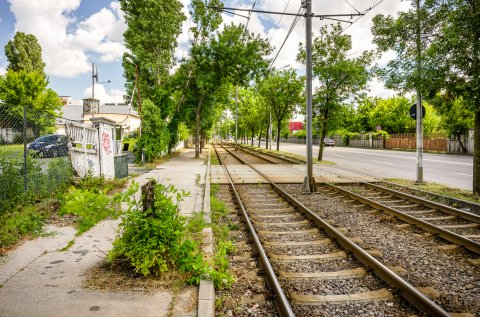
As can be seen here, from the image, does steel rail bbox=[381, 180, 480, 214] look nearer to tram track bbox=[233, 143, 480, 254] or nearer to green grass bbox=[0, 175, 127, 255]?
tram track bbox=[233, 143, 480, 254]

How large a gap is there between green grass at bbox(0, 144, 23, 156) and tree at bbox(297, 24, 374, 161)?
17.0 m

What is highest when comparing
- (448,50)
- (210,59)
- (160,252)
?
(210,59)

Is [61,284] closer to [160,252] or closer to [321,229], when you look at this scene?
[160,252]

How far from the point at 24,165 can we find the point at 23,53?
5171cm

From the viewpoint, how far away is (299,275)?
13.5ft

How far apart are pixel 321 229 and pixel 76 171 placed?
7132 millimetres

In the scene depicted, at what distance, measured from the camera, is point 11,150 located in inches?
266

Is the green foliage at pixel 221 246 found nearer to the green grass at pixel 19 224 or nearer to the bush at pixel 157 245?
the bush at pixel 157 245

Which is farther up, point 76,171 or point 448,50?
point 448,50

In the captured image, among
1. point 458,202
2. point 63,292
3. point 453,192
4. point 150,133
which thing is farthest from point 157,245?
point 150,133

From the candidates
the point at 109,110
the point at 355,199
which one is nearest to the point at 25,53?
the point at 109,110

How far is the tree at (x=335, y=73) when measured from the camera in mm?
19541

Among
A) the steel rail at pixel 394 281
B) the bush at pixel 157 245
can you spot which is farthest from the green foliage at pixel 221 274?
the steel rail at pixel 394 281

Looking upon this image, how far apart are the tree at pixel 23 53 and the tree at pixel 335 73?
44.3m
